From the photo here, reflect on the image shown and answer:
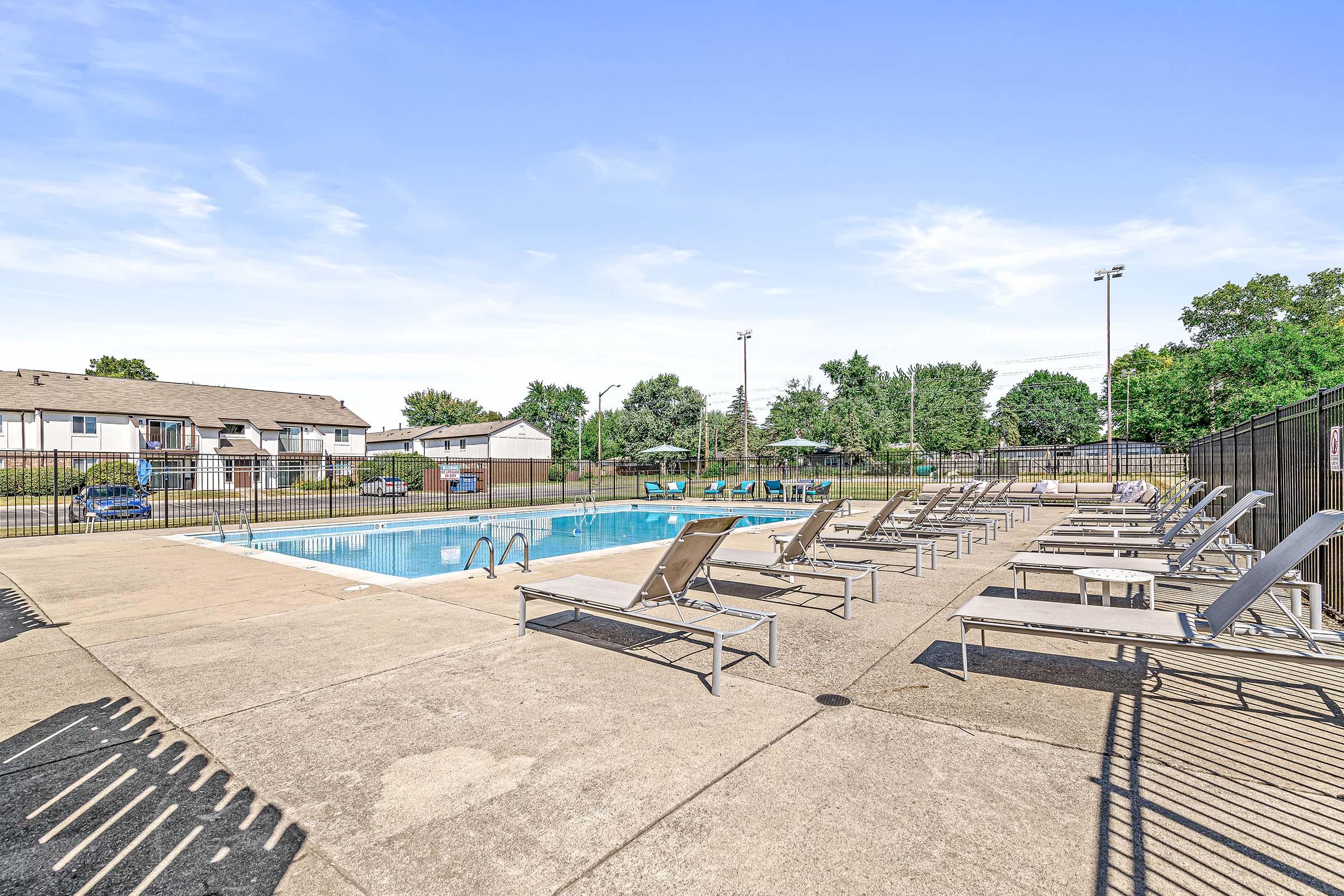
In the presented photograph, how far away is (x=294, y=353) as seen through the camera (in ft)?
147

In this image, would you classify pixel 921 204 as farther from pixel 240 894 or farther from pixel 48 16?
pixel 240 894

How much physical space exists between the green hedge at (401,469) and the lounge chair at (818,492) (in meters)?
17.1

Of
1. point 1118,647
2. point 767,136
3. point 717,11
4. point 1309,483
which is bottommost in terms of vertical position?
point 1118,647

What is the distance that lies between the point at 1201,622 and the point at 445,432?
196 ft

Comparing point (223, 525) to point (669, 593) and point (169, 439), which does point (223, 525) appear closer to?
point (669, 593)

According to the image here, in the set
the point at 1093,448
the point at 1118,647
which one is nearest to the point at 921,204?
the point at 1118,647

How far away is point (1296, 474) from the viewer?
25.7ft

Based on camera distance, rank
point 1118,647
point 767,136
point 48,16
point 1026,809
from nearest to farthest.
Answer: point 1026,809, point 1118,647, point 48,16, point 767,136

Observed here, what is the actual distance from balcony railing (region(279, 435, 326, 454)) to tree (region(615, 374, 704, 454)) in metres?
25.7

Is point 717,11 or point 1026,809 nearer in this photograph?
point 1026,809

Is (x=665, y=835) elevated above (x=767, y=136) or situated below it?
below

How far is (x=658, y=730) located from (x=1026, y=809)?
6.25 ft

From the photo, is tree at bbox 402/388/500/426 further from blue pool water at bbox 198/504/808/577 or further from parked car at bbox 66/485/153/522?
blue pool water at bbox 198/504/808/577

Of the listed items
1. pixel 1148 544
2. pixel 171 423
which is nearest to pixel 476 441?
pixel 171 423
